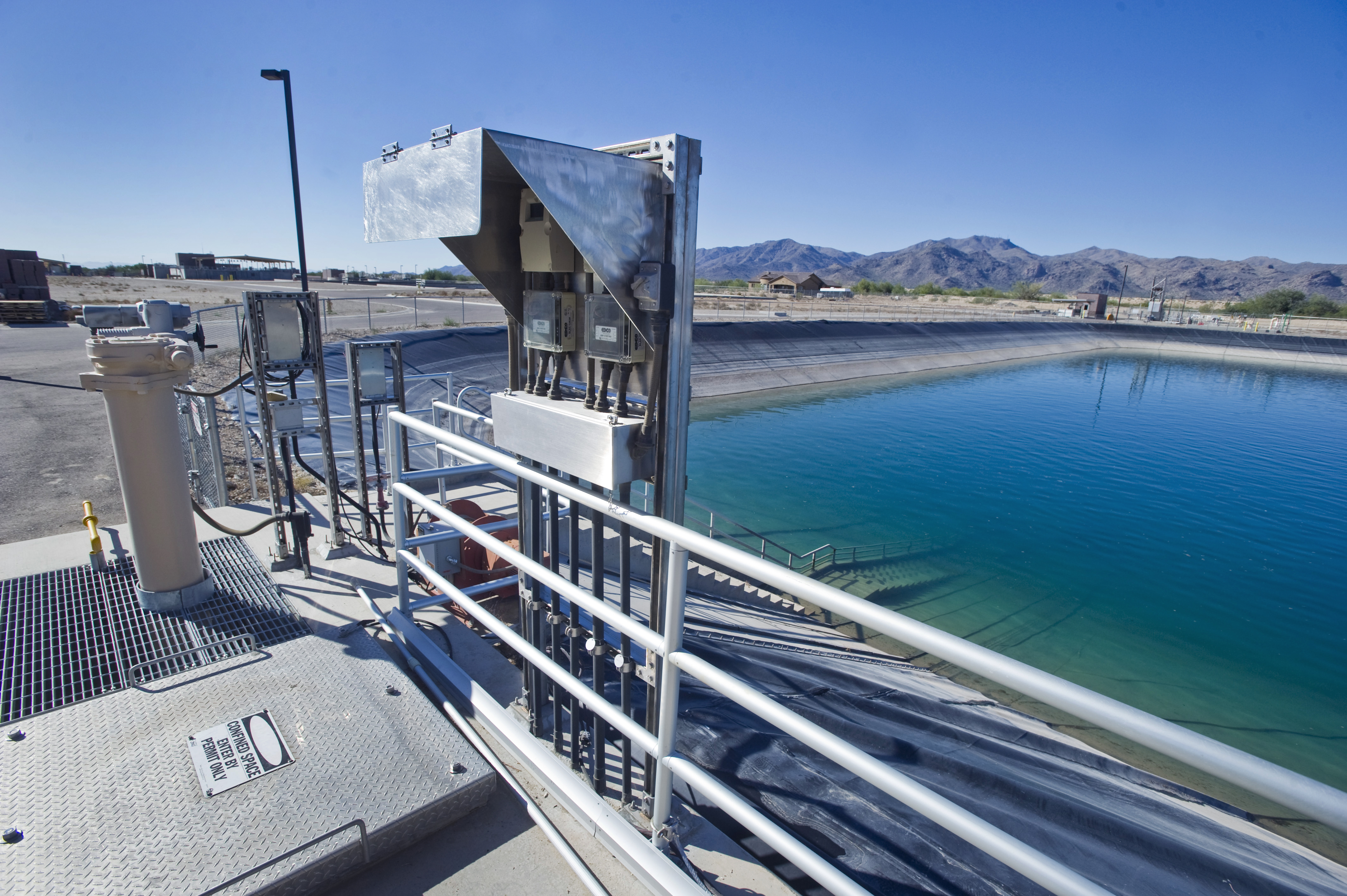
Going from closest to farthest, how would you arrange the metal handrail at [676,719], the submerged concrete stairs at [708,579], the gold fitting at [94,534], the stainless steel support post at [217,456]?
the metal handrail at [676,719] < the gold fitting at [94,534] < the stainless steel support post at [217,456] < the submerged concrete stairs at [708,579]

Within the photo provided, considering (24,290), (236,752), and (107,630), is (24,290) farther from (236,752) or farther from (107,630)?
(236,752)

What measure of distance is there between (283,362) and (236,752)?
9.80 ft

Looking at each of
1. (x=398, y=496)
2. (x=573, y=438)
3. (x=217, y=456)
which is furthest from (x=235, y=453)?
(x=573, y=438)

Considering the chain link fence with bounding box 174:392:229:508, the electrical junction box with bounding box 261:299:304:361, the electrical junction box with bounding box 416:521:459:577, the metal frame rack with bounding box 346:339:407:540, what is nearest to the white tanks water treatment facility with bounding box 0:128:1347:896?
the electrical junction box with bounding box 416:521:459:577

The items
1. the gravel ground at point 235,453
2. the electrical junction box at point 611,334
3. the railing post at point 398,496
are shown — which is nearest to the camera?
the electrical junction box at point 611,334

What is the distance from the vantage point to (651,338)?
2.15 meters

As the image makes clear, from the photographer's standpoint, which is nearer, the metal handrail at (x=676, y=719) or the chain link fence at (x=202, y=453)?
the metal handrail at (x=676, y=719)

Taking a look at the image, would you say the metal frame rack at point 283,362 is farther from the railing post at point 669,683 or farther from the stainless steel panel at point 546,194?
the railing post at point 669,683

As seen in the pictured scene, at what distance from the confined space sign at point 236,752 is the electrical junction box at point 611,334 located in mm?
1869

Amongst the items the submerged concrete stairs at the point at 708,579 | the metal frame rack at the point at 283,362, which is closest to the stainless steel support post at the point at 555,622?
the metal frame rack at the point at 283,362

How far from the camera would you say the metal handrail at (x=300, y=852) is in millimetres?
1845

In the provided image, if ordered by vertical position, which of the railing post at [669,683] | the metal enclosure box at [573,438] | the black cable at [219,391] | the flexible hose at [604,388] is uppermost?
the flexible hose at [604,388]

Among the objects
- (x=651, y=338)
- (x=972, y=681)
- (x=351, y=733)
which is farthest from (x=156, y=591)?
(x=972, y=681)

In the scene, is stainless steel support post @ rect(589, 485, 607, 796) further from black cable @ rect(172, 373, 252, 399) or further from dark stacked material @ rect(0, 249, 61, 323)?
dark stacked material @ rect(0, 249, 61, 323)
